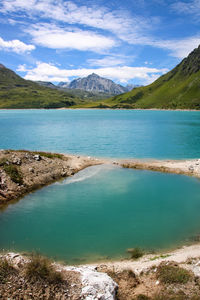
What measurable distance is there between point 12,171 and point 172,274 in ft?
86.7

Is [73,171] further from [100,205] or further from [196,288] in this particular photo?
[196,288]

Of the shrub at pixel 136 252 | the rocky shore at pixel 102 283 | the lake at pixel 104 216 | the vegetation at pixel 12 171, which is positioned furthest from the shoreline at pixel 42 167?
the rocky shore at pixel 102 283

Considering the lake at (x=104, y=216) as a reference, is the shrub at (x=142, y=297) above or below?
above

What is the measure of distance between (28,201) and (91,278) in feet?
65.0

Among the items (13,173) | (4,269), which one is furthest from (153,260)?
(13,173)

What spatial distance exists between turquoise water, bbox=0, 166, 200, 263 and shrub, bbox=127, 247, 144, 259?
0.67 meters

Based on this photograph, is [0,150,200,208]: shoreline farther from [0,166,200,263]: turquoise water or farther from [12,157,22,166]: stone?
[0,166,200,263]: turquoise water

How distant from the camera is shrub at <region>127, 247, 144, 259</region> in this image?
18.2 metres

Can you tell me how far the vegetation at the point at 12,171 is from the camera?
107 feet

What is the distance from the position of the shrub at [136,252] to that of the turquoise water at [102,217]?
672 mm

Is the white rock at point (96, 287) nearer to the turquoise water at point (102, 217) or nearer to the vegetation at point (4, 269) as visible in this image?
the vegetation at point (4, 269)

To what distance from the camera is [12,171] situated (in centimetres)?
3322

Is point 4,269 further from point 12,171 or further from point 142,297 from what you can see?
point 12,171

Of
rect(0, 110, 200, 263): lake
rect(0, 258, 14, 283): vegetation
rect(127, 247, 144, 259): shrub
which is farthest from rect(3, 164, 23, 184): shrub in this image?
rect(0, 258, 14, 283): vegetation
